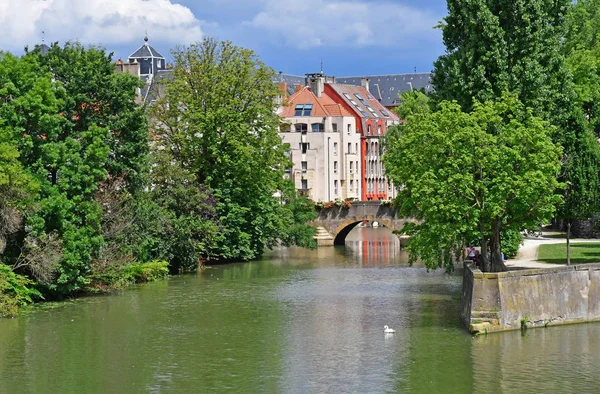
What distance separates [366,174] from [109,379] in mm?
99260

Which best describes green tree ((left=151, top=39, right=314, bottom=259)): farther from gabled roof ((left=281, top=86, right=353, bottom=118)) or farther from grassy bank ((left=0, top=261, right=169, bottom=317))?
gabled roof ((left=281, top=86, right=353, bottom=118))

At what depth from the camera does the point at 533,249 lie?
6372 cm

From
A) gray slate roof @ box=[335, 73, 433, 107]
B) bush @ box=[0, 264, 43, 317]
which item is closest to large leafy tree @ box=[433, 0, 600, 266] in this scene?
bush @ box=[0, 264, 43, 317]

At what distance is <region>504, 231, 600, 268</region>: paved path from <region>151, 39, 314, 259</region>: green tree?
17909mm

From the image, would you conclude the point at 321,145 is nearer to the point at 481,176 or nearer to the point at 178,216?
the point at 178,216

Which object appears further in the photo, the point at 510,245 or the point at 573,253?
the point at 510,245

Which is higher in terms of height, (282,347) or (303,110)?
(303,110)

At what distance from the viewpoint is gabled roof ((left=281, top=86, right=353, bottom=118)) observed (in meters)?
120

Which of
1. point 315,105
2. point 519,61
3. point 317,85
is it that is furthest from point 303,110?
point 519,61

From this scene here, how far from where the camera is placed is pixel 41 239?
5056cm

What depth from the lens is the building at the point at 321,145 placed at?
117 metres

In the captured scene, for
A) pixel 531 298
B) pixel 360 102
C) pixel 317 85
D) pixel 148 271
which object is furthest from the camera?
pixel 360 102

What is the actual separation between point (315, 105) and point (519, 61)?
7090 centimetres

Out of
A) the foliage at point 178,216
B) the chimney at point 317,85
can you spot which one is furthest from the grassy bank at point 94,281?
the chimney at point 317,85
